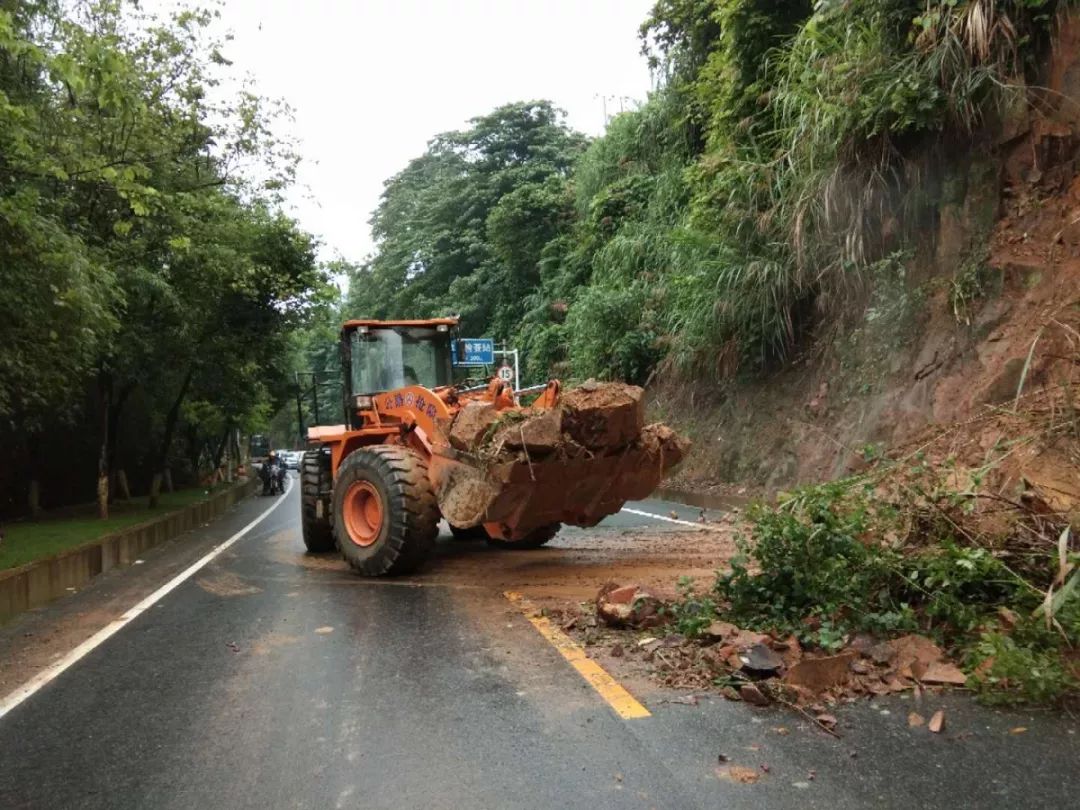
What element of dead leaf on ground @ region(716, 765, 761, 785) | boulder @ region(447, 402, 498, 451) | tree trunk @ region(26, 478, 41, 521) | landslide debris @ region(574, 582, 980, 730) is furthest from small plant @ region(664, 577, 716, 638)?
tree trunk @ region(26, 478, 41, 521)

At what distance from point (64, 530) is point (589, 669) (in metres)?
12.4

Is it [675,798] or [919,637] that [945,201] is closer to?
[919,637]

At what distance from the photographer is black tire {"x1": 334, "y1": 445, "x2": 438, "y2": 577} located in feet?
27.7

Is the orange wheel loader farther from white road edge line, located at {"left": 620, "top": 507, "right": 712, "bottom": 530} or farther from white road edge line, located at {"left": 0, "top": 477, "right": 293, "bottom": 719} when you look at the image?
white road edge line, located at {"left": 620, "top": 507, "right": 712, "bottom": 530}

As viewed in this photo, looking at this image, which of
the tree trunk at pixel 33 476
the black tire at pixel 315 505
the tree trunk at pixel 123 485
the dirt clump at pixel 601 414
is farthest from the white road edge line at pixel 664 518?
the tree trunk at pixel 123 485

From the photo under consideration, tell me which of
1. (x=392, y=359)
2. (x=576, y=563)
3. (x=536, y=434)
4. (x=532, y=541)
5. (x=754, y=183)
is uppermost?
(x=754, y=183)

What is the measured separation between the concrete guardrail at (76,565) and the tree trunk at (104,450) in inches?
41.6

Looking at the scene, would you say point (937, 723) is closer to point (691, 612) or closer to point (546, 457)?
point (691, 612)

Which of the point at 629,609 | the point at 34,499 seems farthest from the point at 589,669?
the point at 34,499

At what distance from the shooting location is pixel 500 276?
37.3 m

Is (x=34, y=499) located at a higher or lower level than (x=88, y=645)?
higher

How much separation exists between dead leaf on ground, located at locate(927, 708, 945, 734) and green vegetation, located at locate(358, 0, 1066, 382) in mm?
8650

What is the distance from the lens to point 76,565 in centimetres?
1124

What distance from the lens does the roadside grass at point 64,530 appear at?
36.9 feet
